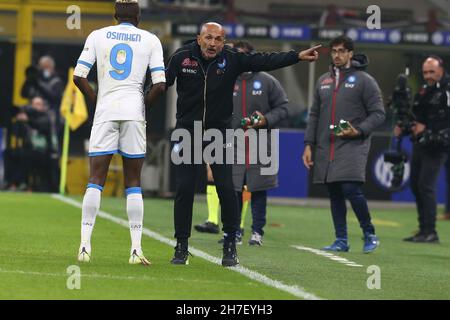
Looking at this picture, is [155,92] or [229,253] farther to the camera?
[229,253]

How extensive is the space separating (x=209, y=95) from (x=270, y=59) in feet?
1.88

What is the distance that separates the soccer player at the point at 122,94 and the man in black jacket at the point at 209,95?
0.36 meters

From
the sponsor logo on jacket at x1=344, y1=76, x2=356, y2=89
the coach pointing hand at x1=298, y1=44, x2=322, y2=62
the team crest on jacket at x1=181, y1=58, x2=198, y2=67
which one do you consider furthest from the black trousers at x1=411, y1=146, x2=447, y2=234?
the team crest on jacket at x1=181, y1=58, x2=198, y2=67

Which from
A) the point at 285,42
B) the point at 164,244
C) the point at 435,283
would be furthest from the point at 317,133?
the point at 285,42

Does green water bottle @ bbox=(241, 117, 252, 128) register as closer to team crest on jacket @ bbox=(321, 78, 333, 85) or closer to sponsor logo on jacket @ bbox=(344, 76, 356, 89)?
team crest on jacket @ bbox=(321, 78, 333, 85)

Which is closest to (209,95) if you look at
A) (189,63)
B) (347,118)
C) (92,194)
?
(189,63)

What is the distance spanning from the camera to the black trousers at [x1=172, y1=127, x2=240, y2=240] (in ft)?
36.5

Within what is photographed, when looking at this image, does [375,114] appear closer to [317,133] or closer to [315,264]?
[317,133]

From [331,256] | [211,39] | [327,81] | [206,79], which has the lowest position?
[331,256]

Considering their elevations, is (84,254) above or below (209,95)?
below

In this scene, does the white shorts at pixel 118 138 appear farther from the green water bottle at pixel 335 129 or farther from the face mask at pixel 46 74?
the face mask at pixel 46 74

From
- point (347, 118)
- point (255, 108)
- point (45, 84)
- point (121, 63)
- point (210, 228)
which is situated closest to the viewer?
point (121, 63)

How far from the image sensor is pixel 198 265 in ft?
36.6

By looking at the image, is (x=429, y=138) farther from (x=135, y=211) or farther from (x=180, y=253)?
(x=135, y=211)
